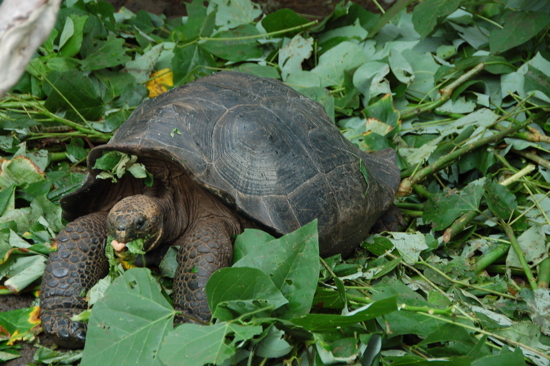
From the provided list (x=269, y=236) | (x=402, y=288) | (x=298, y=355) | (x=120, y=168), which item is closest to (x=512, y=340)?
(x=402, y=288)

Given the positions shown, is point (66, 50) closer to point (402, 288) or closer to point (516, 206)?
point (402, 288)

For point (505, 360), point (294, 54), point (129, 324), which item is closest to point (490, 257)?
point (505, 360)

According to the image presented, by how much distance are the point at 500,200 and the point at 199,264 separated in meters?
1.90

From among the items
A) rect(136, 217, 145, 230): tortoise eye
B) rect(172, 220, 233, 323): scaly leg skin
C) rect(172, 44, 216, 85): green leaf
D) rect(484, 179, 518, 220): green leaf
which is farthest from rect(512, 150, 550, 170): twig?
rect(136, 217, 145, 230): tortoise eye

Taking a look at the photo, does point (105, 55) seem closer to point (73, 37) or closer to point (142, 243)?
point (73, 37)

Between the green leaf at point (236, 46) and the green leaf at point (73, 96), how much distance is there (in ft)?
3.35

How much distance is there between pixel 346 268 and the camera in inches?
98.1

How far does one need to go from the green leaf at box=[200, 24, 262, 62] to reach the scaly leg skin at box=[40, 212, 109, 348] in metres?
2.30

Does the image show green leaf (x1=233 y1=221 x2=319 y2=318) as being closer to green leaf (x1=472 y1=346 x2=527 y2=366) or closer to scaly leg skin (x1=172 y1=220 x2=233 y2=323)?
scaly leg skin (x1=172 y1=220 x2=233 y2=323)

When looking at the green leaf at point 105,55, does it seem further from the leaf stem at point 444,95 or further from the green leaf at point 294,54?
the leaf stem at point 444,95

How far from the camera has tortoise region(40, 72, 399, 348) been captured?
221cm

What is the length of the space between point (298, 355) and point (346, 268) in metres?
0.63

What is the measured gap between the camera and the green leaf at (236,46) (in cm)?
427

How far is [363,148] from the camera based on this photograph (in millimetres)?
3660
